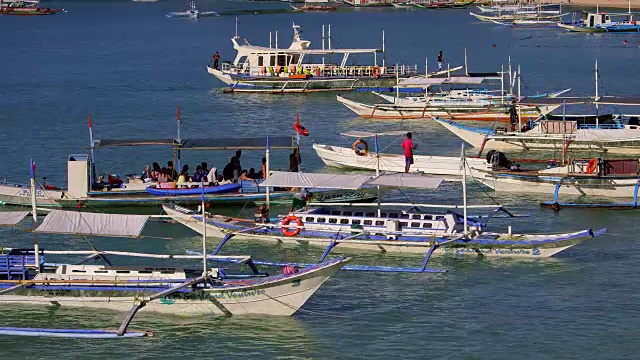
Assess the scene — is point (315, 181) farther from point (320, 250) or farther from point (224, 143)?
point (224, 143)

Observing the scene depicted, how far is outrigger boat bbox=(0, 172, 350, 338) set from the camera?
102 ft

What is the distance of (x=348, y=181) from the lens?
3925 centimetres

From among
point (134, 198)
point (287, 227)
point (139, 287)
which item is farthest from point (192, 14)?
point (139, 287)

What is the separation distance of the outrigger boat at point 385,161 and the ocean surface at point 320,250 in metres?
1.00

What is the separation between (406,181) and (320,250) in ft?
11.6

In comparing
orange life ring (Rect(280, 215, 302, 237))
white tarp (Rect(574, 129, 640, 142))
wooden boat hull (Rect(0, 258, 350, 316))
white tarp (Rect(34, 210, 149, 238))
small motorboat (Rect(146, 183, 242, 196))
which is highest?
white tarp (Rect(574, 129, 640, 142))

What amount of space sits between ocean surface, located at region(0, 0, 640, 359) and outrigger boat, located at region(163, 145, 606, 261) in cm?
43

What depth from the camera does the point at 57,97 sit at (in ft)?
258

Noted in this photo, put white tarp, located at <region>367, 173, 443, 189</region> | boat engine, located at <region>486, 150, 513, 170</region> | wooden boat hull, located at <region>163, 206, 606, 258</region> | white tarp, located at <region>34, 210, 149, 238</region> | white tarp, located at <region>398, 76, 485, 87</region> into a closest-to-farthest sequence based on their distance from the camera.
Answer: white tarp, located at <region>34, 210, 149, 238</region> → wooden boat hull, located at <region>163, 206, 606, 258</region> → white tarp, located at <region>367, 173, 443, 189</region> → boat engine, located at <region>486, 150, 513, 170</region> → white tarp, located at <region>398, 76, 485, 87</region>

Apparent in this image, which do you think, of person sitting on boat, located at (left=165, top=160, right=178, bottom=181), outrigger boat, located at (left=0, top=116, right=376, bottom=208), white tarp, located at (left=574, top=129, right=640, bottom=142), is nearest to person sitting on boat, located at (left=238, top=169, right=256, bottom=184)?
outrigger boat, located at (left=0, top=116, right=376, bottom=208)

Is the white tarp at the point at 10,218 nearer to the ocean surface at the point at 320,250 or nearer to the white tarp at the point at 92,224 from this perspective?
the white tarp at the point at 92,224

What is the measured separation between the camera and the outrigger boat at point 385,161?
47.3m

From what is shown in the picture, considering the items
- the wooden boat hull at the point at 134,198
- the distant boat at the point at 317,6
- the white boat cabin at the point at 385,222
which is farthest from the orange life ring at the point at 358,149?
the distant boat at the point at 317,6

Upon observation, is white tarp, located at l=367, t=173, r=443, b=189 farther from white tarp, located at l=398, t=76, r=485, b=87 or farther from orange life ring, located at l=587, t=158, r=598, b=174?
white tarp, located at l=398, t=76, r=485, b=87
